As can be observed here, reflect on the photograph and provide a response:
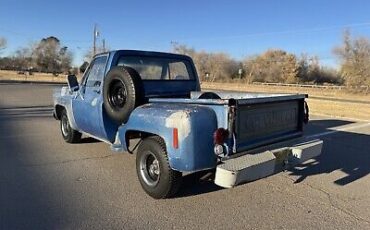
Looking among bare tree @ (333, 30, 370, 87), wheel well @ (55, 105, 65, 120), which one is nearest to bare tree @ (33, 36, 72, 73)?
bare tree @ (333, 30, 370, 87)

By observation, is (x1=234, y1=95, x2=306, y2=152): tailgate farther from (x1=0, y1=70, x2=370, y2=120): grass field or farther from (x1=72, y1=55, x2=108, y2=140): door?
(x1=0, y1=70, x2=370, y2=120): grass field

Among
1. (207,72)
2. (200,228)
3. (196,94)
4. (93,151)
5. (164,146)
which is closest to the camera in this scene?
(200,228)

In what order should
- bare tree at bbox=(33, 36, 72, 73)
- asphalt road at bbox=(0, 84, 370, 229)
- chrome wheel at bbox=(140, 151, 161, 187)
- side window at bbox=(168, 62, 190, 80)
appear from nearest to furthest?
1. asphalt road at bbox=(0, 84, 370, 229)
2. chrome wheel at bbox=(140, 151, 161, 187)
3. side window at bbox=(168, 62, 190, 80)
4. bare tree at bbox=(33, 36, 72, 73)

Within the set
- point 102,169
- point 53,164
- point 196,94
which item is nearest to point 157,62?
point 196,94

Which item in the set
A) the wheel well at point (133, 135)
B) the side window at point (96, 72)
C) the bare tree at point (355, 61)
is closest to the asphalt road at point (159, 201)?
the wheel well at point (133, 135)

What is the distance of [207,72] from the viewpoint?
89.8 metres

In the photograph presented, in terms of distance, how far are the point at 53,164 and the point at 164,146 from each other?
2622 millimetres

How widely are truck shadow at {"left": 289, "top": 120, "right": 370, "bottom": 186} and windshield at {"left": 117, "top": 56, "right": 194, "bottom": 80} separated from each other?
259 centimetres

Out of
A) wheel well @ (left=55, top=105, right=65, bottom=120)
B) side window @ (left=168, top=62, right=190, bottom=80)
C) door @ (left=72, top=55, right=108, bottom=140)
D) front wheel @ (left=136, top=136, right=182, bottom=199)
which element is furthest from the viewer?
wheel well @ (left=55, top=105, right=65, bottom=120)

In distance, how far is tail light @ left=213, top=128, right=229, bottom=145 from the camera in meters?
3.86

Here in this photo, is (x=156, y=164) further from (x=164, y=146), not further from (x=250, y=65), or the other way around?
(x=250, y=65)

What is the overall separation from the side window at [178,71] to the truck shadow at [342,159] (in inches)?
99.5

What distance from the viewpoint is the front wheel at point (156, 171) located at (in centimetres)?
429

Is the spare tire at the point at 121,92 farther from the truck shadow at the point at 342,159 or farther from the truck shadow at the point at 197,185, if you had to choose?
the truck shadow at the point at 342,159
